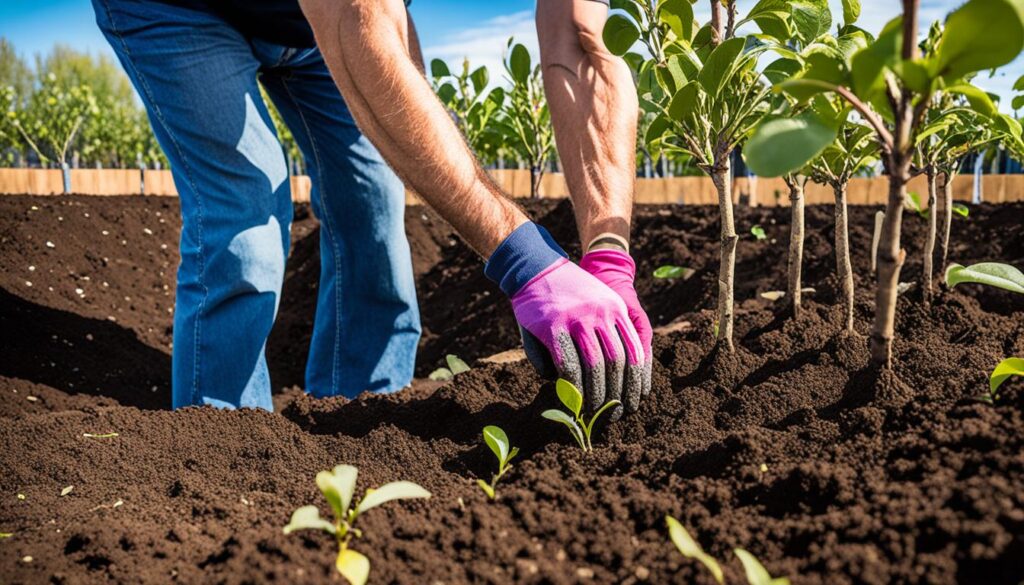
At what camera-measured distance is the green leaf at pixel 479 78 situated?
7.36 metres

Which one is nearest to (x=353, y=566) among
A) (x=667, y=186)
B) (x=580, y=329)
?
(x=580, y=329)

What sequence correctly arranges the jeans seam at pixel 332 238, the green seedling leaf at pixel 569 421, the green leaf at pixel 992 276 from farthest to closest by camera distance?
the jeans seam at pixel 332 238
the green seedling leaf at pixel 569 421
the green leaf at pixel 992 276

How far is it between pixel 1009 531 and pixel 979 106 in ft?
2.29

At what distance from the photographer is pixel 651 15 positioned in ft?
5.66

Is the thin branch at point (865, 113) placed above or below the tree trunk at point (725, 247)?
above

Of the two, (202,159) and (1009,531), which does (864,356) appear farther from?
(202,159)

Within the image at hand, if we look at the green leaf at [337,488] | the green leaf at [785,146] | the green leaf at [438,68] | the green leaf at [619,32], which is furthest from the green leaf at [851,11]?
the green leaf at [438,68]

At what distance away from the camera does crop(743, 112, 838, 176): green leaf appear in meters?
0.94

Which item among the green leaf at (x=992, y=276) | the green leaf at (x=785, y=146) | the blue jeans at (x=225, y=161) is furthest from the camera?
the blue jeans at (x=225, y=161)

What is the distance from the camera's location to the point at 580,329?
1.68 m

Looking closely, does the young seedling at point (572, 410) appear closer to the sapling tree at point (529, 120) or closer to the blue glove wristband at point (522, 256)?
the blue glove wristband at point (522, 256)

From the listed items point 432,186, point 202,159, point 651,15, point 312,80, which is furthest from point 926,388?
point 312,80

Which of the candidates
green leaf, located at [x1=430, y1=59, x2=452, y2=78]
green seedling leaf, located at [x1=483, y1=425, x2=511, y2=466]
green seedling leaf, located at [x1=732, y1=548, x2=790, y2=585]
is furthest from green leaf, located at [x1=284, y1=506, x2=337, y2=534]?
green leaf, located at [x1=430, y1=59, x2=452, y2=78]

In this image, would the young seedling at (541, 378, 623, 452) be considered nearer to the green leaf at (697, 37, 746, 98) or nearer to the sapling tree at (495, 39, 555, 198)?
the green leaf at (697, 37, 746, 98)
